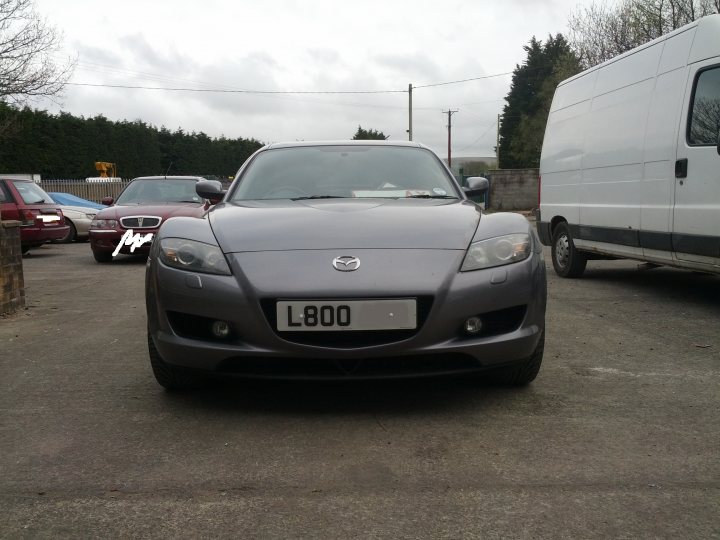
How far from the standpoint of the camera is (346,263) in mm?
3236

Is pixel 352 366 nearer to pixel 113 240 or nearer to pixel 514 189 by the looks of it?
pixel 113 240

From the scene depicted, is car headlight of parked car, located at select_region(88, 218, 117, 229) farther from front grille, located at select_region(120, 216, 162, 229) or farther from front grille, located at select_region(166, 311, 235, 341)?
front grille, located at select_region(166, 311, 235, 341)

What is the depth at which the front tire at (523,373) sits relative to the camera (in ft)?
11.9

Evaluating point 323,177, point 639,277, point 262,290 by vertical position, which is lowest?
point 639,277

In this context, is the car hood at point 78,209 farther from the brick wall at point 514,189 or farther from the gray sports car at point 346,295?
the brick wall at point 514,189

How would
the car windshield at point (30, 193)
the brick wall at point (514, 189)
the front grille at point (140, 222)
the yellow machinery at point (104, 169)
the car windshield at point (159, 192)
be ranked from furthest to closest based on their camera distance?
the yellow machinery at point (104, 169)
the brick wall at point (514, 189)
the car windshield at point (30, 193)
the car windshield at point (159, 192)
the front grille at point (140, 222)

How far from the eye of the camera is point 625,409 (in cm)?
343

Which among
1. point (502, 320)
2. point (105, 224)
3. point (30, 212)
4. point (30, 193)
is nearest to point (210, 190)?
point (502, 320)

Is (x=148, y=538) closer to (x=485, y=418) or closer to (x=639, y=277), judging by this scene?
(x=485, y=418)

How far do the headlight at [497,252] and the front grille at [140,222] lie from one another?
889 cm

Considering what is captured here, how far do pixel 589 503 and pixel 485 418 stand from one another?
928mm

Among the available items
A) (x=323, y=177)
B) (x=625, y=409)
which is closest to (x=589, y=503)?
(x=625, y=409)

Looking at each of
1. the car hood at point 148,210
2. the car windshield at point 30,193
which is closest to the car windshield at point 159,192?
the car hood at point 148,210

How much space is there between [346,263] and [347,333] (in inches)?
12.1
